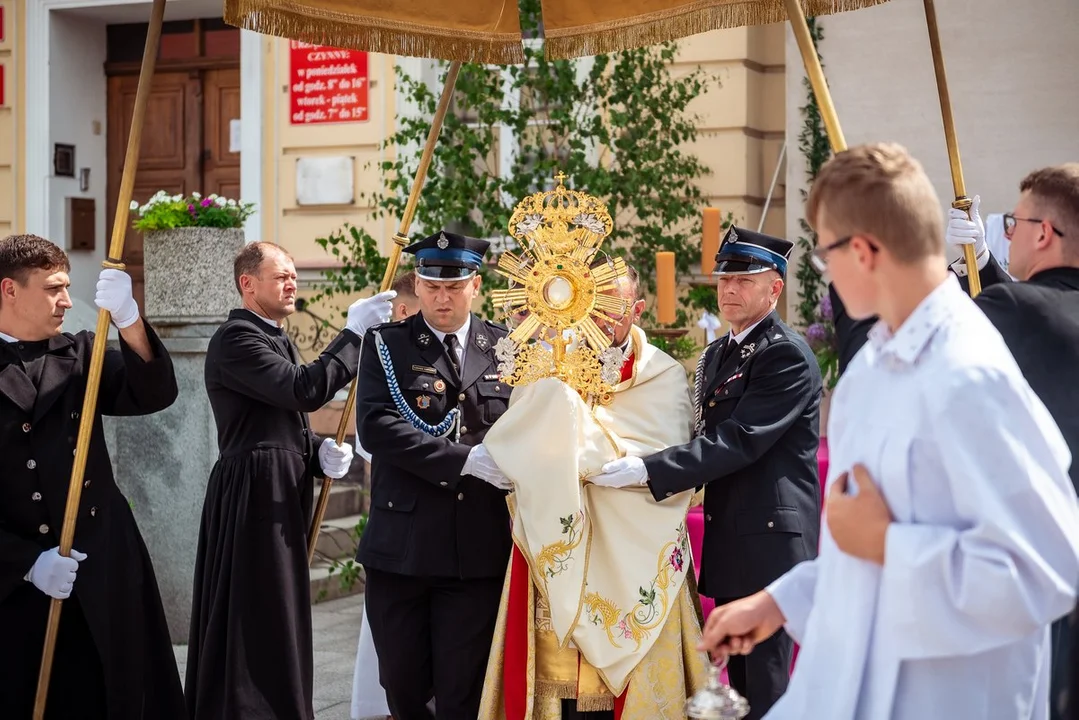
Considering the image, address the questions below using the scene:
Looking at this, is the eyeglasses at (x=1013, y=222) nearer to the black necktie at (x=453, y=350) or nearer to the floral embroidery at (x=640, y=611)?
the floral embroidery at (x=640, y=611)

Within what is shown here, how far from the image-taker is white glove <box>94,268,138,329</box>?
14.8ft

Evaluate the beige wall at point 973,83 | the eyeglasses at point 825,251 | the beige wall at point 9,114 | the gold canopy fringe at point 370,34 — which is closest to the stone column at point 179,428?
the gold canopy fringe at point 370,34

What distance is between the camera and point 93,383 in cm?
439

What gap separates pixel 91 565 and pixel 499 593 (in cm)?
140

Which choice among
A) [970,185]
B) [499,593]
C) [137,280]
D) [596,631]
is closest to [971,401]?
[596,631]

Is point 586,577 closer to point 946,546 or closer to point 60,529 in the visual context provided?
point 60,529

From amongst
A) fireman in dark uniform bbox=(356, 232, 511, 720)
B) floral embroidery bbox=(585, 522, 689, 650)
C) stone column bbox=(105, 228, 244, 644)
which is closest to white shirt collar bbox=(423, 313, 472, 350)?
fireman in dark uniform bbox=(356, 232, 511, 720)

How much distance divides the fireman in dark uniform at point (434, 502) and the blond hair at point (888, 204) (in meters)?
2.44

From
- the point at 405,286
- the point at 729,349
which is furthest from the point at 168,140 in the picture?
the point at 729,349

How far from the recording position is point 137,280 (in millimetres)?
11898

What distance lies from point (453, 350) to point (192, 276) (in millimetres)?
3079

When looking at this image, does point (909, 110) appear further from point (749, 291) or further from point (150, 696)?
point (150, 696)

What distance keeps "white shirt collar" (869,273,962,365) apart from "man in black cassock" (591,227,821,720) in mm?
2084

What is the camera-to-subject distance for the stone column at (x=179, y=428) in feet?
23.9
